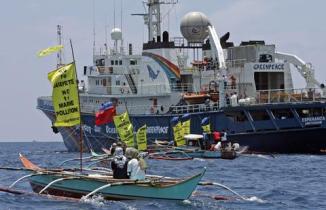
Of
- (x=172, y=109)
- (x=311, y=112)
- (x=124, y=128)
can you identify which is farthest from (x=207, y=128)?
(x=124, y=128)

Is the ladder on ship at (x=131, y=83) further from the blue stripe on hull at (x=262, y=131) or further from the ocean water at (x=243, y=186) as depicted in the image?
the ocean water at (x=243, y=186)

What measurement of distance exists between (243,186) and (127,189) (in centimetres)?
889

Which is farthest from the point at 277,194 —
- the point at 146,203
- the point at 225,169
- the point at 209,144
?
the point at 209,144

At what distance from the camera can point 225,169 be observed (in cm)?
4575

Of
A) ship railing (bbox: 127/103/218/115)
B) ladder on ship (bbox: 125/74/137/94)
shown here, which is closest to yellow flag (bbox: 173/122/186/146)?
ship railing (bbox: 127/103/218/115)

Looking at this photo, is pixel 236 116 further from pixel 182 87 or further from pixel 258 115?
pixel 182 87

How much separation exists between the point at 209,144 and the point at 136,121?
1070 cm

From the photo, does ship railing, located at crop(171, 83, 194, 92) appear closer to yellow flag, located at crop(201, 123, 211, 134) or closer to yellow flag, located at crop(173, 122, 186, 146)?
yellow flag, located at crop(201, 123, 211, 134)

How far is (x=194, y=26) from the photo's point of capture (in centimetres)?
7438

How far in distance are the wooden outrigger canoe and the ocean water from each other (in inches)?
9.3

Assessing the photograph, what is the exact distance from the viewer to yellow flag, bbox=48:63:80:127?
30.7 metres

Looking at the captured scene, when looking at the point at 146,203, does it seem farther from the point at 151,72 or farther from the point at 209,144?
the point at 151,72

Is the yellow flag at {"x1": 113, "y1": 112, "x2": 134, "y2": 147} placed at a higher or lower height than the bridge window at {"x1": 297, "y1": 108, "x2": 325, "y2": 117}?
lower

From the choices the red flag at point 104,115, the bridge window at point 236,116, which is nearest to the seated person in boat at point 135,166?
the red flag at point 104,115
